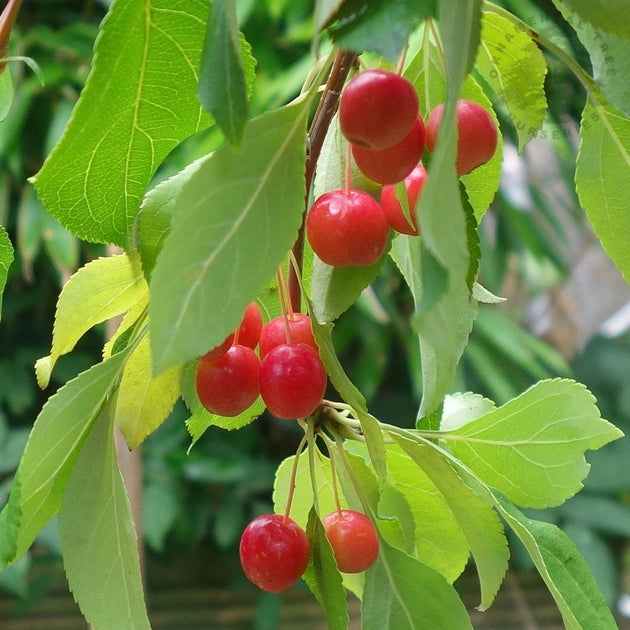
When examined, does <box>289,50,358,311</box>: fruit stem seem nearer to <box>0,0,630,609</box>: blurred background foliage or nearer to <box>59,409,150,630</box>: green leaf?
<box>59,409,150,630</box>: green leaf

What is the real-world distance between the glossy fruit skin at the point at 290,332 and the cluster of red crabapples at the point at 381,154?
0.04 metres

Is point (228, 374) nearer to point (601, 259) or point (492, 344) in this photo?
point (492, 344)

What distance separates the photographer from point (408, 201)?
0.25m

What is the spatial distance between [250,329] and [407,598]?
10cm

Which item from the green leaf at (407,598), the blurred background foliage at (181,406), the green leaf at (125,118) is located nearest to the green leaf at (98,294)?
the green leaf at (125,118)

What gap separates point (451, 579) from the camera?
1.13 ft

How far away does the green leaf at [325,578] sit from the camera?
0.27 m

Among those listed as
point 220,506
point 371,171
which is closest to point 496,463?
point 371,171

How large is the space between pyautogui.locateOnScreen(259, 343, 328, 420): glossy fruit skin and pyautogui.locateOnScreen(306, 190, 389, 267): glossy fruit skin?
31 millimetres

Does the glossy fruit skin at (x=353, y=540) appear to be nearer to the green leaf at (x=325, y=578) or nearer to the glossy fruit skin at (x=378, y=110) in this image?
the green leaf at (x=325, y=578)

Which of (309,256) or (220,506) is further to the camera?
(220,506)

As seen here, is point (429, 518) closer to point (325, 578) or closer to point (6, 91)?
point (325, 578)

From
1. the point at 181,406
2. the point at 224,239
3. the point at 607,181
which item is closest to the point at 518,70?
the point at 607,181

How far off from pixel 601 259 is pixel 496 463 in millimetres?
1850
